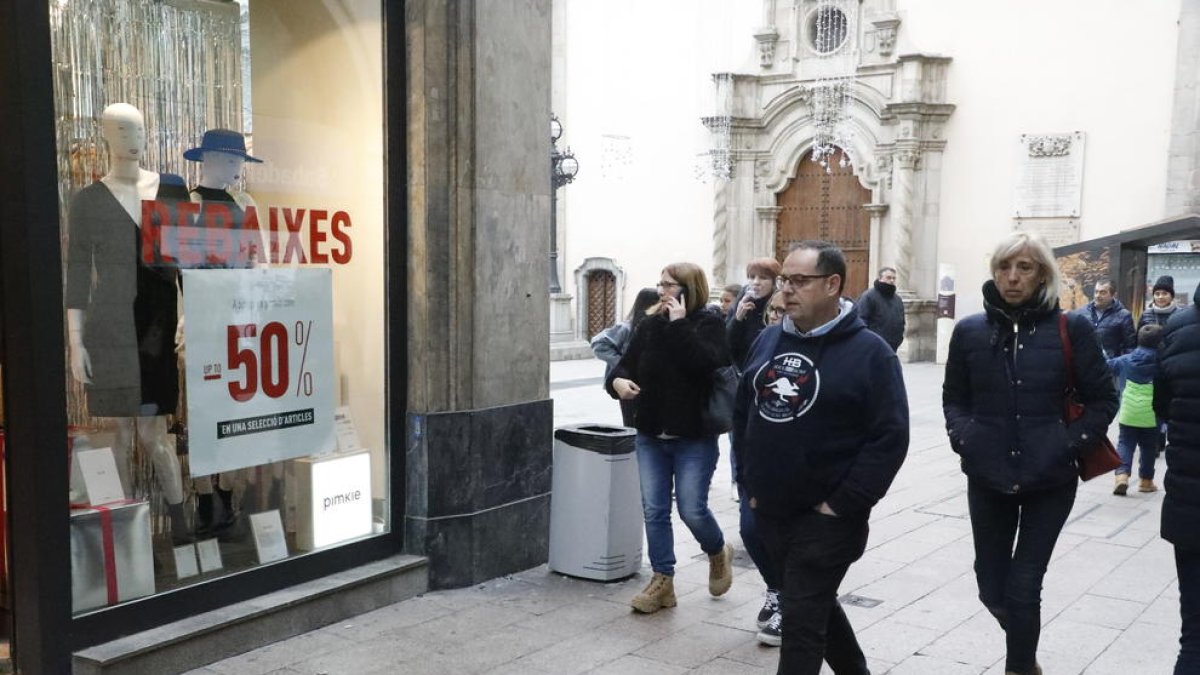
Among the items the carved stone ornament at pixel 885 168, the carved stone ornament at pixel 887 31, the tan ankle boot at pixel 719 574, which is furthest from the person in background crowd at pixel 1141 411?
the carved stone ornament at pixel 887 31

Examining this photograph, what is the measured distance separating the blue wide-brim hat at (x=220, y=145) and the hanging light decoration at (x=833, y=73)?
19528mm

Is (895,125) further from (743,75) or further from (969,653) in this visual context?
(969,653)

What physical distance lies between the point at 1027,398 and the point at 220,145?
3735 mm

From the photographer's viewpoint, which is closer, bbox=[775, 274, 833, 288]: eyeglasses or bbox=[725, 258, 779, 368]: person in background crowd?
bbox=[775, 274, 833, 288]: eyeglasses

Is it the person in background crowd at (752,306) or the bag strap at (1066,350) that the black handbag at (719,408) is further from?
the bag strap at (1066,350)

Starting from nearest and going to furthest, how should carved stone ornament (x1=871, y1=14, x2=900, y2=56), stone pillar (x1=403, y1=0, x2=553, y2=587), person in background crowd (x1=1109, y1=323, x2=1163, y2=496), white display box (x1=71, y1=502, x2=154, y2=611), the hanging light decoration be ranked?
white display box (x1=71, y1=502, x2=154, y2=611)
stone pillar (x1=403, y1=0, x2=553, y2=587)
person in background crowd (x1=1109, y1=323, x2=1163, y2=496)
carved stone ornament (x1=871, y1=14, x2=900, y2=56)
the hanging light decoration

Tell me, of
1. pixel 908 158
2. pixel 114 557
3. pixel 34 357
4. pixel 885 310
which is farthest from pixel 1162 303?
pixel 908 158

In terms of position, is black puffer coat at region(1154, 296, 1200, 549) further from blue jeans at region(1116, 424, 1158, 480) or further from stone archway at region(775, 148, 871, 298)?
stone archway at region(775, 148, 871, 298)

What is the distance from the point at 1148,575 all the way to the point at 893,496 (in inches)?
97.2

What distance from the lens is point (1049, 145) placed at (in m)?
20.3

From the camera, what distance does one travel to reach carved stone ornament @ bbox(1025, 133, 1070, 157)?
20.2 metres

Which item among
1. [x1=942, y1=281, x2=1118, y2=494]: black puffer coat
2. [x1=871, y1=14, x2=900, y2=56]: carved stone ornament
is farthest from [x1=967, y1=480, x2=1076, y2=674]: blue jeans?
[x1=871, y1=14, x2=900, y2=56]: carved stone ornament

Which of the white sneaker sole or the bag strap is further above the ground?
the bag strap

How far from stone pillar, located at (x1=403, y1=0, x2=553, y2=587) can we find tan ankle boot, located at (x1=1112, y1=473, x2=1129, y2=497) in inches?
209
